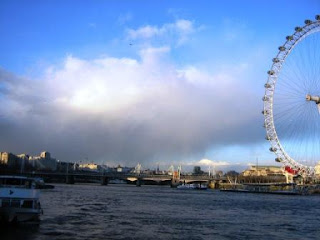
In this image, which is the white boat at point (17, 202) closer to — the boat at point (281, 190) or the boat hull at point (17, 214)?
the boat hull at point (17, 214)

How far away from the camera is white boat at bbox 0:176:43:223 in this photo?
111 ft

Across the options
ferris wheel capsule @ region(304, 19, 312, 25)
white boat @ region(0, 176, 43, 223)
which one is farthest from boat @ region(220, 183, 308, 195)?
white boat @ region(0, 176, 43, 223)

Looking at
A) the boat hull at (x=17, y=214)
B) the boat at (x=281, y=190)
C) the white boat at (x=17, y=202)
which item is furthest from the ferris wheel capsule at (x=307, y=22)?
the boat at (x=281, y=190)

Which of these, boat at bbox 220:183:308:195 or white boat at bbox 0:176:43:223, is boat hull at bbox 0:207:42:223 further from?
boat at bbox 220:183:308:195

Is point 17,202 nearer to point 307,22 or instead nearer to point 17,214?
point 17,214

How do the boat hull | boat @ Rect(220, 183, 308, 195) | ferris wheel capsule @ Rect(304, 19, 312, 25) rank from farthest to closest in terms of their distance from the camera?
boat @ Rect(220, 183, 308, 195), ferris wheel capsule @ Rect(304, 19, 312, 25), the boat hull

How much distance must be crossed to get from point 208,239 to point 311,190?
139844 millimetres

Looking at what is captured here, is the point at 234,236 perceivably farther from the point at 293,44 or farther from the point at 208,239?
the point at 293,44

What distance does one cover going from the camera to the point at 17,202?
34281mm

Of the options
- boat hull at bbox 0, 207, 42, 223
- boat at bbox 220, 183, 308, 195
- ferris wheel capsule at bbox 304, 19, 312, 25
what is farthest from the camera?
boat at bbox 220, 183, 308, 195

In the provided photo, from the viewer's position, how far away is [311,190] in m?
160

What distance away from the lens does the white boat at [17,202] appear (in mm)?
33906

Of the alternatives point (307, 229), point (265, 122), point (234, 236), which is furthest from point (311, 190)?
point (234, 236)

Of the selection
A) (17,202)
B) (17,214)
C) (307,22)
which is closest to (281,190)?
(307,22)
